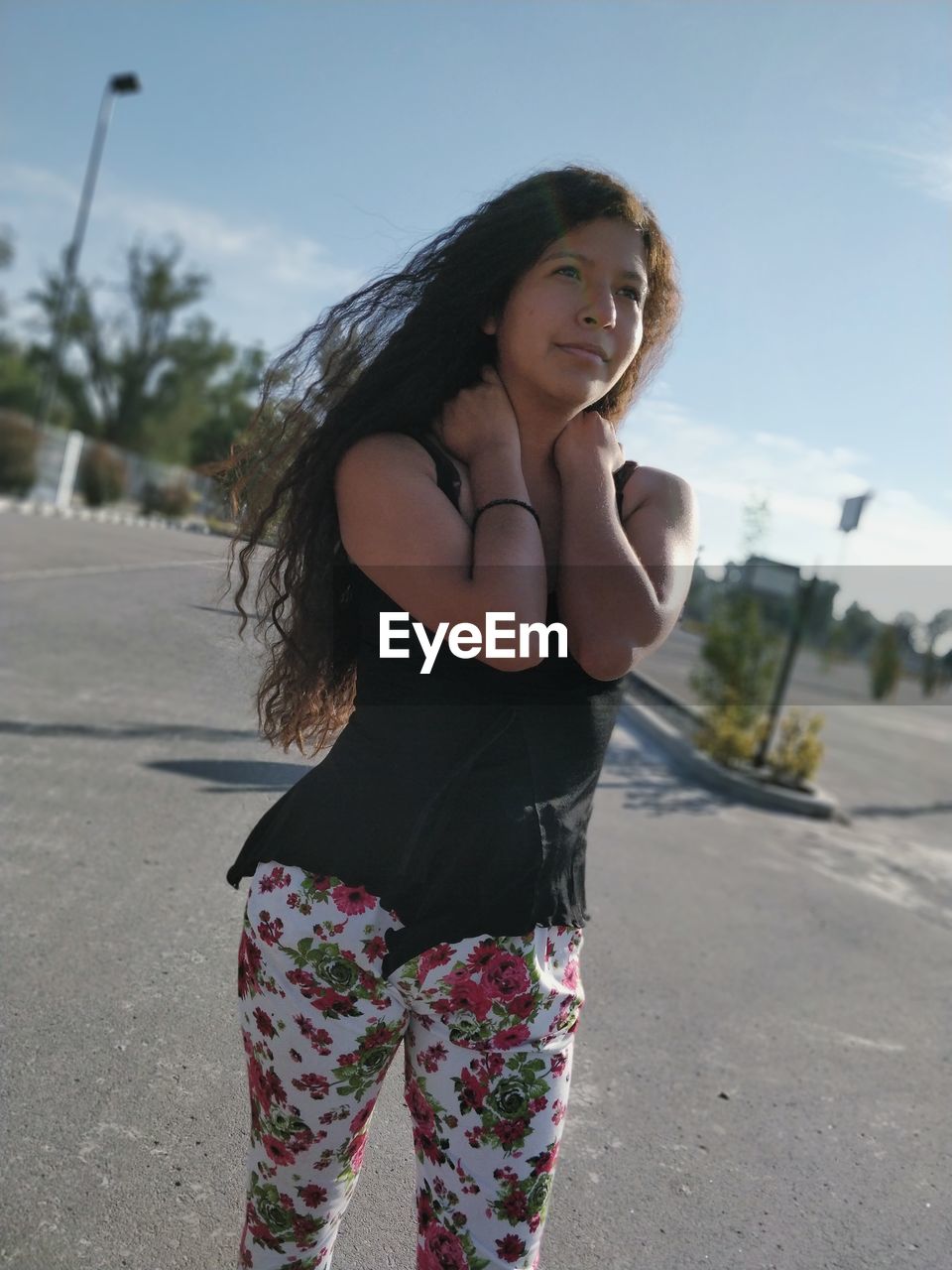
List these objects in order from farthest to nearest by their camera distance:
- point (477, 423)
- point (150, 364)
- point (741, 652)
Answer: point (150, 364) < point (741, 652) < point (477, 423)

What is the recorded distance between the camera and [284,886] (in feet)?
5.00

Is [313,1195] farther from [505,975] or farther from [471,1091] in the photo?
[505,975]

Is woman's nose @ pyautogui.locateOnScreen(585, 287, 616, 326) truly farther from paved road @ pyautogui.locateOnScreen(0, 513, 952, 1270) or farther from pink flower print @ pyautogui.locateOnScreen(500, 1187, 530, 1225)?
pink flower print @ pyautogui.locateOnScreen(500, 1187, 530, 1225)

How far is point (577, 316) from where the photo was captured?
1550mm

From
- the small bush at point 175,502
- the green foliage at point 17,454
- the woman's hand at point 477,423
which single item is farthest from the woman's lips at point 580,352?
the green foliage at point 17,454

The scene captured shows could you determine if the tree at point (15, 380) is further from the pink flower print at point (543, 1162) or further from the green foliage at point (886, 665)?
the pink flower print at point (543, 1162)

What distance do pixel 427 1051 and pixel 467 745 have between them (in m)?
0.39

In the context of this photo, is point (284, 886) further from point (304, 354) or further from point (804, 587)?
point (804, 587)

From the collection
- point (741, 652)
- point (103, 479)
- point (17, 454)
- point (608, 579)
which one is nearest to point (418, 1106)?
point (608, 579)

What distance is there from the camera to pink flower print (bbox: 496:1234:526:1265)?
4.83ft

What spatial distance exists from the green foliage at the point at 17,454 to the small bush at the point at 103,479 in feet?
4.93

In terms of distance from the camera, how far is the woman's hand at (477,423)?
5.04ft

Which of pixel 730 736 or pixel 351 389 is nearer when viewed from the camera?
pixel 351 389

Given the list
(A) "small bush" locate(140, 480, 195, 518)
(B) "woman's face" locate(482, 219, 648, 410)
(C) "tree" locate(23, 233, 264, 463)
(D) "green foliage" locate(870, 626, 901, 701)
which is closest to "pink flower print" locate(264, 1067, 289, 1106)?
(B) "woman's face" locate(482, 219, 648, 410)
